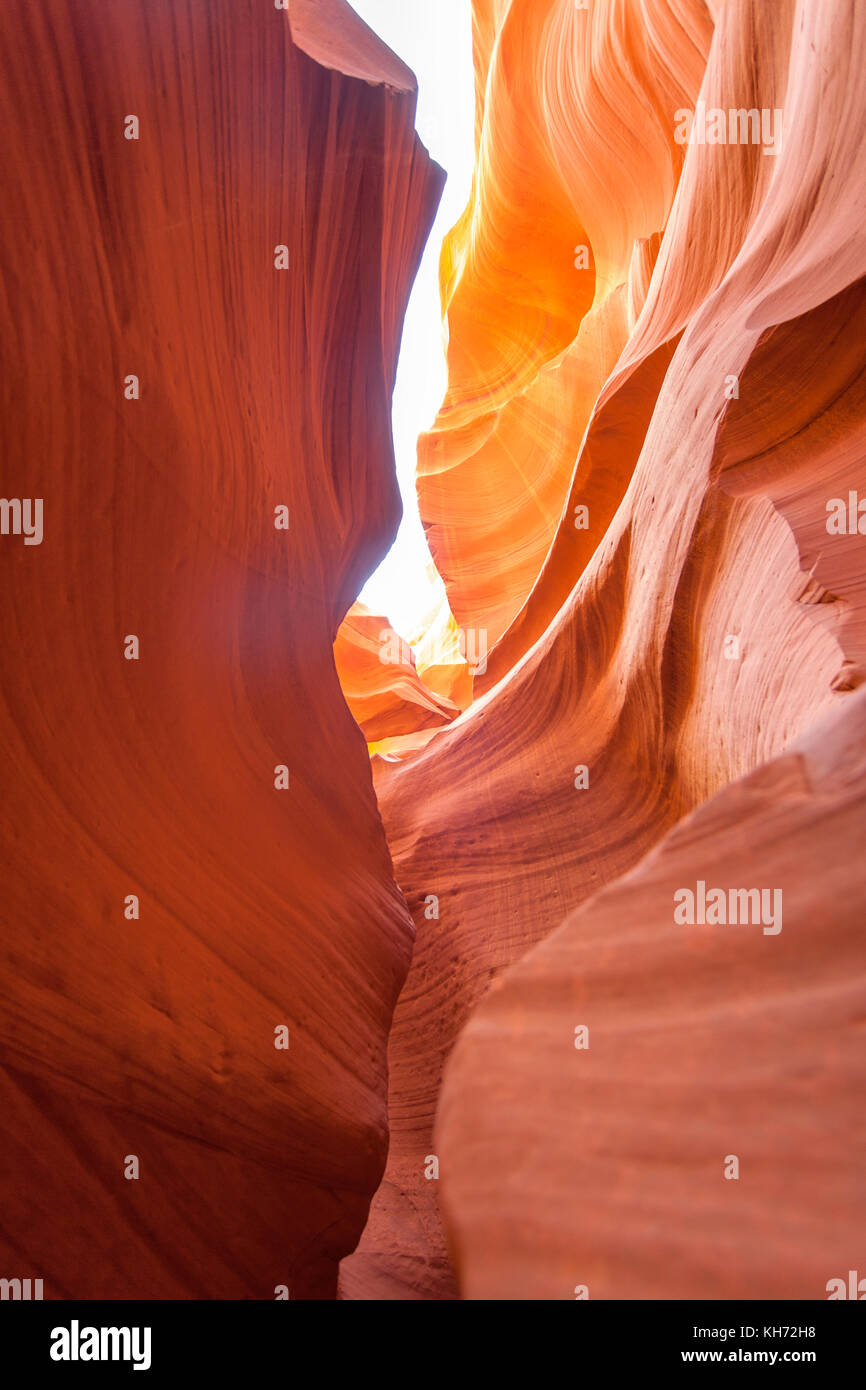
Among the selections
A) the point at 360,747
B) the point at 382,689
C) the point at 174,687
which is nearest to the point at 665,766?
the point at 360,747

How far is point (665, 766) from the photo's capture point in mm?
2234

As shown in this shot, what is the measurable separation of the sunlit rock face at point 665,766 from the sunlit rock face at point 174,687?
1.48 feet

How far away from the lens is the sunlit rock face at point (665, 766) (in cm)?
61

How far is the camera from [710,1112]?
64 cm

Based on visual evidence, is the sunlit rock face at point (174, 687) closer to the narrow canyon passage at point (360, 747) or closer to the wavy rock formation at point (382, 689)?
the narrow canyon passage at point (360, 747)

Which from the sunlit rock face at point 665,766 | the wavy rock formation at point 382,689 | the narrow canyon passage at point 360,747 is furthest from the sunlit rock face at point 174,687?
the wavy rock formation at point 382,689

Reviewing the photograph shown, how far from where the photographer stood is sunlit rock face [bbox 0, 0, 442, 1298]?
1562 mm

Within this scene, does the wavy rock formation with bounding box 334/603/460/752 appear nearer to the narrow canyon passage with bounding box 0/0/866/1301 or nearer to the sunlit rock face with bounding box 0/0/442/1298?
the narrow canyon passage with bounding box 0/0/866/1301

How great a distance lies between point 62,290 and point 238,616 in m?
0.81

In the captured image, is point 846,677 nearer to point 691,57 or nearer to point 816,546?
point 816,546

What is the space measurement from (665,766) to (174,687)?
1.24 meters

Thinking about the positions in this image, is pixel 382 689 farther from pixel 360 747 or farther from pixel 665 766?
pixel 665 766

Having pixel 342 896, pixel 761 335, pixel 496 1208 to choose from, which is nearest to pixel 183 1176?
pixel 342 896

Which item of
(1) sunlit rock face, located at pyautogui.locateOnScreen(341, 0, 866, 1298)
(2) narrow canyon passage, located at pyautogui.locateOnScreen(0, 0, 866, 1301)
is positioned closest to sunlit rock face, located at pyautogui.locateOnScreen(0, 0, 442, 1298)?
(2) narrow canyon passage, located at pyautogui.locateOnScreen(0, 0, 866, 1301)
